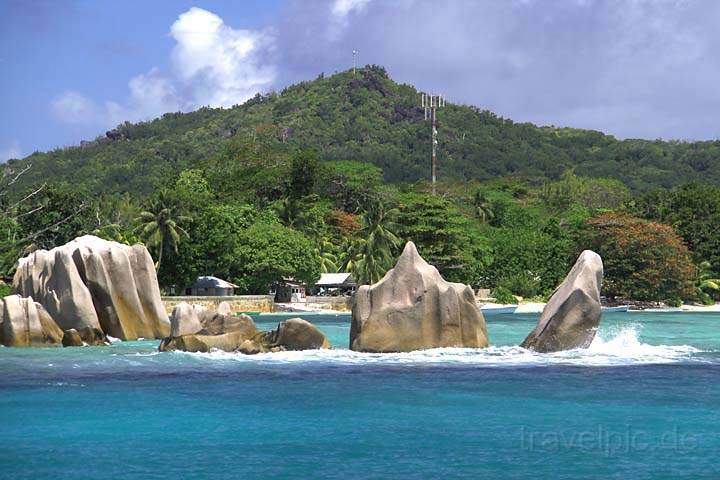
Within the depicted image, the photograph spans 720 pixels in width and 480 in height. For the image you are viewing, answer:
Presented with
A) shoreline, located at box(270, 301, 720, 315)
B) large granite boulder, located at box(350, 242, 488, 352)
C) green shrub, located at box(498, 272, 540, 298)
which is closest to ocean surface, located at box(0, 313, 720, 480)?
large granite boulder, located at box(350, 242, 488, 352)

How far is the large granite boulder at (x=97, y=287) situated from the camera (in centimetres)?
3934

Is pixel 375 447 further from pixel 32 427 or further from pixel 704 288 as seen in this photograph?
pixel 704 288

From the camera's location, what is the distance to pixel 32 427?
20719 millimetres

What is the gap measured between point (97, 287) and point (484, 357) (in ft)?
55.1

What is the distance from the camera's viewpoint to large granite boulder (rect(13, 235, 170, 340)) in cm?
3934

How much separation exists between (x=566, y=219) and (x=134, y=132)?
120781mm

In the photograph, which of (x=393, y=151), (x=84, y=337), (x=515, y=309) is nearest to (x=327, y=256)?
(x=515, y=309)

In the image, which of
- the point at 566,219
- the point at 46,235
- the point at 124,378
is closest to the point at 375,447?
the point at 124,378

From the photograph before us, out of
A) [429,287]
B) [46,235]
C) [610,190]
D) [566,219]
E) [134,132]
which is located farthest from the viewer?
[134,132]

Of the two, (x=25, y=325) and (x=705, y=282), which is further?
(x=705, y=282)

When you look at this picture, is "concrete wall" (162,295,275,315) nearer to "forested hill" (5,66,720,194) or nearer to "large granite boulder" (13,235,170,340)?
"large granite boulder" (13,235,170,340)

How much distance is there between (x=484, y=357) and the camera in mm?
32594

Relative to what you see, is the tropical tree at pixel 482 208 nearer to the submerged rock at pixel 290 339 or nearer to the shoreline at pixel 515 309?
the shoreline at pixel 515 309

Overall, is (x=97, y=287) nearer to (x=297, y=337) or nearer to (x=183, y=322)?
(x=183, y=322)
